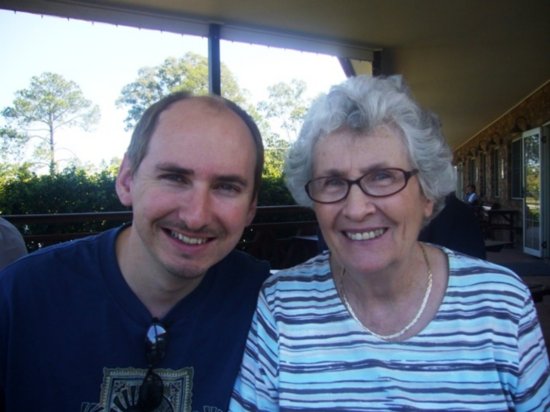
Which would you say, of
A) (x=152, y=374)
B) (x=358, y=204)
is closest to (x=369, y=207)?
(x=358, y=204)

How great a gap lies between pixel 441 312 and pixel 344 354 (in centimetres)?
31

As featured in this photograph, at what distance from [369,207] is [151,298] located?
69 cm

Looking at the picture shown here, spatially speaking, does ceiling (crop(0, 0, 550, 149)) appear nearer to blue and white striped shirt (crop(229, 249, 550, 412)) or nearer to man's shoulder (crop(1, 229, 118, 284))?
man's shoulder (crop(1, 229, 118, 284))

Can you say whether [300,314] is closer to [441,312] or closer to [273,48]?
[441,312]

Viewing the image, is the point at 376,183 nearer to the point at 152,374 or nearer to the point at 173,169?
the point at 173,169

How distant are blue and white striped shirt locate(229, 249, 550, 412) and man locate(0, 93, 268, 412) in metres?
0.13

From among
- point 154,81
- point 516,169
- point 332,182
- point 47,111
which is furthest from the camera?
point 154,81

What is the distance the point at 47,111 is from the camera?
27.5 m

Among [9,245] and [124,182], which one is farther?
[9,245]

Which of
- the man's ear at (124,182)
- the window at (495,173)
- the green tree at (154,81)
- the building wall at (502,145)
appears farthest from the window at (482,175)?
the green tree at (154,81)

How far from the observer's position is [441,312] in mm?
1326

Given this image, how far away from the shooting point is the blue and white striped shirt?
1233 mm

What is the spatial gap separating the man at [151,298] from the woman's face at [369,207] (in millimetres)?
268

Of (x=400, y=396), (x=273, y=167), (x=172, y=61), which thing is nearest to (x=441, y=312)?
(x=400, y=396)
